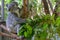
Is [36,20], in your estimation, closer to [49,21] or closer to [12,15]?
[49,21]

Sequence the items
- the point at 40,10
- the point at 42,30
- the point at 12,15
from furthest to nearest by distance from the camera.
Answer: the point at 12,15
the point at 40,10
the point at 42,30

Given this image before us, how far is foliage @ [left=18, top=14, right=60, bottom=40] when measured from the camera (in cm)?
84

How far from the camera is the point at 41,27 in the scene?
0.87 meters

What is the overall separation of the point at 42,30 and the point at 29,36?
106mm

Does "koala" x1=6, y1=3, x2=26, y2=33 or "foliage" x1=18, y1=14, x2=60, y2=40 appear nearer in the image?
"foliage" x1=18, y1=14, x2=60, y2=40

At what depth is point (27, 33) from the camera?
887 millimetres

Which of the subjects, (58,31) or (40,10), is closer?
(58,31)

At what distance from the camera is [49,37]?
0.85 m

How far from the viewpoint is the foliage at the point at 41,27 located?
33.0 inches

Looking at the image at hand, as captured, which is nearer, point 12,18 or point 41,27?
point 41,27

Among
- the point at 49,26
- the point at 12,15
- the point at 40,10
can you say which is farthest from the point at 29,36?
the point at 12,15

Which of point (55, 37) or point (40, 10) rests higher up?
point (40, 10)

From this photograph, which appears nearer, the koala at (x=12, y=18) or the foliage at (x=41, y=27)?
the foliage at (x=41, y=27)

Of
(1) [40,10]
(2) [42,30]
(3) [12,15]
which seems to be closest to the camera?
(2) [42,30]
